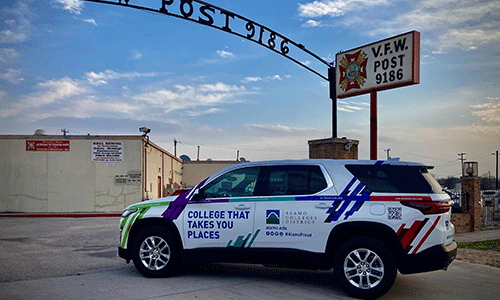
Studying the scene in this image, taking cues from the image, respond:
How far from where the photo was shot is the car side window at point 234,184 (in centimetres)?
748

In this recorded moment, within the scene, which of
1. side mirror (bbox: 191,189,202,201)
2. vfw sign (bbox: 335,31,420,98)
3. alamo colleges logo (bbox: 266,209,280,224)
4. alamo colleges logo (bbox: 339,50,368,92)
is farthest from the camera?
alamo colleges logo (bbox: 339,50,368,92)

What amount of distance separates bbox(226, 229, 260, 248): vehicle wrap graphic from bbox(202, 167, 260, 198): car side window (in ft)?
1.98

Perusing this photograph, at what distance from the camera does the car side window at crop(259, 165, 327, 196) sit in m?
7.13

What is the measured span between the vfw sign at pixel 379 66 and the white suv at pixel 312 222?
7.33m

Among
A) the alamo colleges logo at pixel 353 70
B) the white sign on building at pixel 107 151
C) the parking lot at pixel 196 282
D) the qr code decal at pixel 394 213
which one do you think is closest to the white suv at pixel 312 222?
the qr code decal at pixel 394 213

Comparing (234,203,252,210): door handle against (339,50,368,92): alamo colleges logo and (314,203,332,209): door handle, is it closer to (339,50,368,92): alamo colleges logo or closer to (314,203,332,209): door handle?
(314,203,332,209): door handle

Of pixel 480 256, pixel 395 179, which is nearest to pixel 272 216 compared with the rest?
pixel 395 179

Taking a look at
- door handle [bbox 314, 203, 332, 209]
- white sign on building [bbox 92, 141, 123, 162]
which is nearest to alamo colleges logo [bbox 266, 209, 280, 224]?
door handle [bbox 314, 203, 332, 209]

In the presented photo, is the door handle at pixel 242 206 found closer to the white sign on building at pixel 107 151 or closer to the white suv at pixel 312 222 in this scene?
the white suv at pixel 312 222

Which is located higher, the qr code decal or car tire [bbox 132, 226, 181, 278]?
the qr code decal

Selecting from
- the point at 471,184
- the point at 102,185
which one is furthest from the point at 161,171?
the point at 471,184

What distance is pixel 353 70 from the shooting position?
1495 centimetres

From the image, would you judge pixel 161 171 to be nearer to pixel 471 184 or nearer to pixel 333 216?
pixel 471 184

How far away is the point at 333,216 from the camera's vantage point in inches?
270
